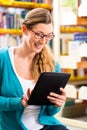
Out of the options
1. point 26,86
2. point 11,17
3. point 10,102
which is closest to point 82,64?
point 11,17

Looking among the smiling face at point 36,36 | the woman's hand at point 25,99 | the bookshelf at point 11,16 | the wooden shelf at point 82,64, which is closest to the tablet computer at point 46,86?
the woman's hand at point 25,99

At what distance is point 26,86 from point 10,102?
0.46 feet

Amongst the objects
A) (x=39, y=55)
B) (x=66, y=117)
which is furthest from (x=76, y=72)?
(x=39, y=55)

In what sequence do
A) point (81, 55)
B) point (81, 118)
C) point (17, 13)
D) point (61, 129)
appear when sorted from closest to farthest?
point (61, 129)
point (81, 55)
point (81, 118)
point (17, 13)

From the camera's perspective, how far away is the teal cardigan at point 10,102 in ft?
5.81

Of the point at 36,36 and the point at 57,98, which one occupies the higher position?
the point at 36,36

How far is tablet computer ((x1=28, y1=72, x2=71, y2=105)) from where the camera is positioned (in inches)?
65.5

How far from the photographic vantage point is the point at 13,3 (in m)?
3.55

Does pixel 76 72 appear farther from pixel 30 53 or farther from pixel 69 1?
pixel 30 53

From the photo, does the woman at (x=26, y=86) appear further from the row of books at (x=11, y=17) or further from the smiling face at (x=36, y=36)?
the row of books at (x=11, y=17)

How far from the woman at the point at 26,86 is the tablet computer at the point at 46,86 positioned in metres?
0.03

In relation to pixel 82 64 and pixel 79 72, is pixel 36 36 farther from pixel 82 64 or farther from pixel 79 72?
pixel 79 72

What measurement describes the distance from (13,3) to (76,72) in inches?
41.1

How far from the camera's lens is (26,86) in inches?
72.3
